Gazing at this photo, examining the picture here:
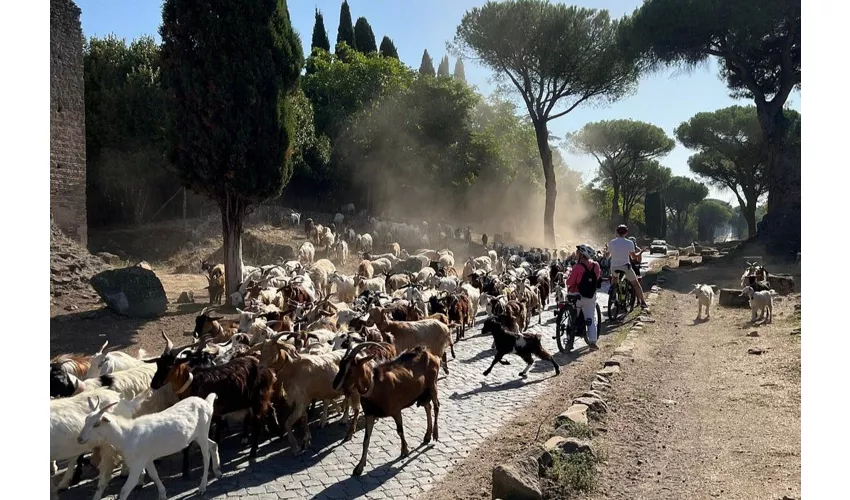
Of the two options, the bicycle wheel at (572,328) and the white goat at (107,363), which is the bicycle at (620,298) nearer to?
the bicycle wheel at (572,328)

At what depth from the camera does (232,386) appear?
21.5ft

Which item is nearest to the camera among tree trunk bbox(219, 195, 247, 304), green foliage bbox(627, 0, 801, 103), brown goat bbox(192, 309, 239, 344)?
brown goat bbox(192, 309, 239, 344)

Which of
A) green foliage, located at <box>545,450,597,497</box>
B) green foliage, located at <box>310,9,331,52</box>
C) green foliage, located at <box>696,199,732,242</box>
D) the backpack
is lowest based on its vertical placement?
green foliage, located at <box>545,450,597,497</box>

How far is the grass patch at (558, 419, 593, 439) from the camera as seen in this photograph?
6574mm

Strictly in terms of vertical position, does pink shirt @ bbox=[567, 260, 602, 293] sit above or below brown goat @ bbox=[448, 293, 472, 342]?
above

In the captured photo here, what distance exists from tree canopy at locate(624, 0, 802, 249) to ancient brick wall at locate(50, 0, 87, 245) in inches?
907

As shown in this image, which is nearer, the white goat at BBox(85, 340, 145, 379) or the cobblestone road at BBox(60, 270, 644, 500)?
the cobblestone road at BBox(60, 270, 644, 500)

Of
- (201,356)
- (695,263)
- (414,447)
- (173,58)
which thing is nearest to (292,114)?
(173,58)

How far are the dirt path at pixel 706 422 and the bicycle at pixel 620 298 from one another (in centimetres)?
206

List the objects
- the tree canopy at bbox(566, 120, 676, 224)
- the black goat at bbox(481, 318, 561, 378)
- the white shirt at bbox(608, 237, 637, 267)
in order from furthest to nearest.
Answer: the tree canopy at bbox(566, 120, 676, 224) < the white shirt at bbox(608, 237, 637, 267) < the black goat at bbox(481, 318, 561, 378)

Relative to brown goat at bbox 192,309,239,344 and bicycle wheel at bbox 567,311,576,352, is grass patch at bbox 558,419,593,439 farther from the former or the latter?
brown goat at bbox 192,309,239,344

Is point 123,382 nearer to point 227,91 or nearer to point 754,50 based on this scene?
point 227,91

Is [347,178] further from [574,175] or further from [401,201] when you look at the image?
[574,175]

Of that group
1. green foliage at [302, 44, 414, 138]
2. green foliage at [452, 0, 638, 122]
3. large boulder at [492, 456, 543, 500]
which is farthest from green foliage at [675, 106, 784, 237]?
large boulder at [492, 456, 543, 500]
